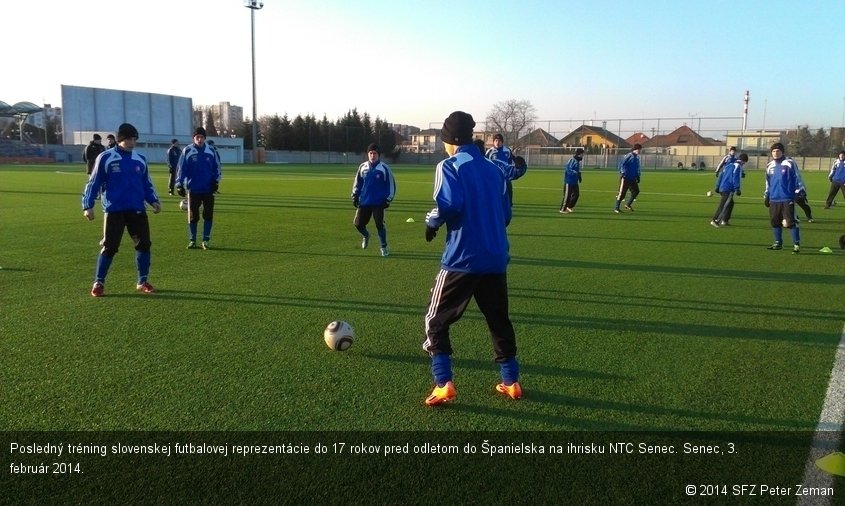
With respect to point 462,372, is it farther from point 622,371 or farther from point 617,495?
point 617,495

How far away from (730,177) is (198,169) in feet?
41.8

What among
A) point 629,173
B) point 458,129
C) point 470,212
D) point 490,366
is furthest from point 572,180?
point 470,212

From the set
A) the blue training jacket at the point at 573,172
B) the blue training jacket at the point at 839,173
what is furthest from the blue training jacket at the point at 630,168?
the blue training jacket at the point at 839,173

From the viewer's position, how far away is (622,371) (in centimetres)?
492

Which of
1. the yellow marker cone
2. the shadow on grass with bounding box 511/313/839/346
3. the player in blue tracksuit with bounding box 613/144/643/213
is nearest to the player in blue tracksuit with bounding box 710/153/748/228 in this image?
the player in blue tracksuit with bounding box 613/144/643/213

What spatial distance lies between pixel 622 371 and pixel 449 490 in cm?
236

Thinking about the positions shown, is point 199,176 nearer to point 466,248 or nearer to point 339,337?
point 339,337

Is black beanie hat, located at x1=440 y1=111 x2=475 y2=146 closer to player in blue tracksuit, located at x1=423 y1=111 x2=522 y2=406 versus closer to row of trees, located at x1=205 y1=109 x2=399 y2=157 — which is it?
player in blue tracksuit, located at x1=423 y1=111 x2=522 y2=406

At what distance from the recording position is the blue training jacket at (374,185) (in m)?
9.97

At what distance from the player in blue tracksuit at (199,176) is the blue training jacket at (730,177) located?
12.4 meters

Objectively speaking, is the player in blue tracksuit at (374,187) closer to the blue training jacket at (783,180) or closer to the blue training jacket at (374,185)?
the blue training jacket at (374,185)

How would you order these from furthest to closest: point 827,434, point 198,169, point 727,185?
point 727,185
point 198,169
point 827,434

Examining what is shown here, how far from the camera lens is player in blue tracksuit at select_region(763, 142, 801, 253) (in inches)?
420

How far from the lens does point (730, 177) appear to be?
14820mm
